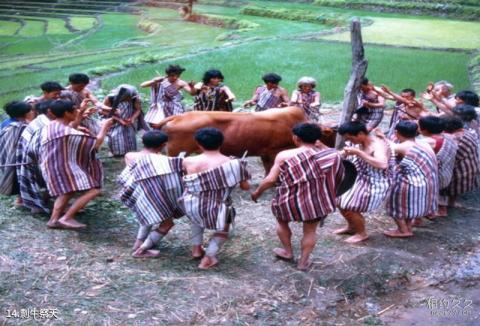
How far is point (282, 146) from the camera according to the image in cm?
718

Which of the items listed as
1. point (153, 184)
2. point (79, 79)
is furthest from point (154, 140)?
point (79, 79)

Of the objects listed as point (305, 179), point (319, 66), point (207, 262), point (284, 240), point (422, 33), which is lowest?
point (422, 33)

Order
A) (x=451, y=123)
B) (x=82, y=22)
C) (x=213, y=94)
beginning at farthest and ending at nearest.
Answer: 1. (x=82, y=22)
2. (x=213, y=94)
3. (x=451, y=123)

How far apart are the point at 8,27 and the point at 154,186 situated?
30.6 meters

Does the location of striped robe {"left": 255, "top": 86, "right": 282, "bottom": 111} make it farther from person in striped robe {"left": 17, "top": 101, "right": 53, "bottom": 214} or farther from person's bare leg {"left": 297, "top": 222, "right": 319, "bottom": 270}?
person's bare leg {"left": 297, "top": 222, "right": 319, "bottom": 270}

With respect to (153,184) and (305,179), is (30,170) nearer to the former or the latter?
(153,184)

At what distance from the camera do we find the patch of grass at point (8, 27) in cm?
3067

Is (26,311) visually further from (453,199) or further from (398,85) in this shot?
(398,85)

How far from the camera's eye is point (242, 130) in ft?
22.9

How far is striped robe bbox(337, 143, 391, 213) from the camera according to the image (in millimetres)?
5426

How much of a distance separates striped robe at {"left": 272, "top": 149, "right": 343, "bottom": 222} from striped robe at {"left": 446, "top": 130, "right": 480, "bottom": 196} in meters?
2.18

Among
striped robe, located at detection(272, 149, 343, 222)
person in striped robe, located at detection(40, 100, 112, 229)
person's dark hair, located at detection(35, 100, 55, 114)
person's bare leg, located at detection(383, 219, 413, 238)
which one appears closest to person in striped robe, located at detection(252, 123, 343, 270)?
A: striped robe, located at detection(272, 149, 343, 222)

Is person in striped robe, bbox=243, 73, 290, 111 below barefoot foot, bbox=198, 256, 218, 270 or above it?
above

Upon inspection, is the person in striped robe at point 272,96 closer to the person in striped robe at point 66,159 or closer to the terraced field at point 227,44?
the person in striped robe at point 66,159
